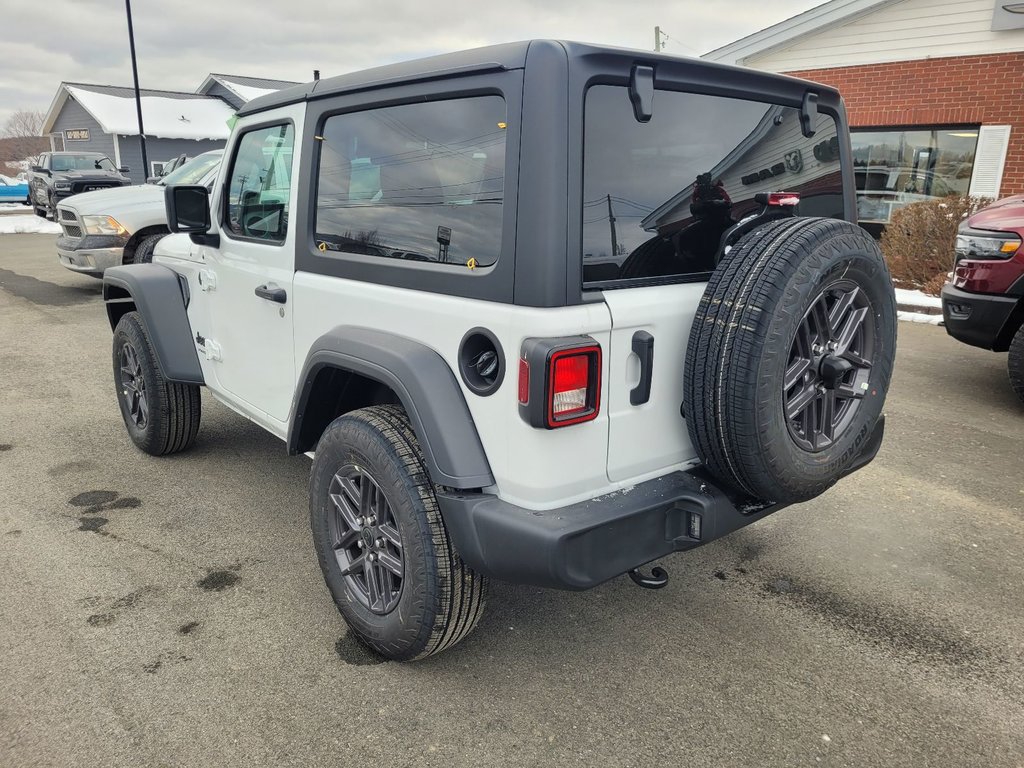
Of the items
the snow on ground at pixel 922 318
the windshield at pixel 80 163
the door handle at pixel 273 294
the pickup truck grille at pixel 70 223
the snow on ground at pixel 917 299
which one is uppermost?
the windshield at pixel 80 163

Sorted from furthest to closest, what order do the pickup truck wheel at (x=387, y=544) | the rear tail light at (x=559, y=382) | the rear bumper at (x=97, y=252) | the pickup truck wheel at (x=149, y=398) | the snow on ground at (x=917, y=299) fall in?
the snow on ground at (x=917, y=299) → the rear bumper at (x=97, y=252) → the pickup truck wheel at (x=149, y=398) → the pickup truck wheel at (x=387, y=544) → the rear tail light at (x=559, y=382)

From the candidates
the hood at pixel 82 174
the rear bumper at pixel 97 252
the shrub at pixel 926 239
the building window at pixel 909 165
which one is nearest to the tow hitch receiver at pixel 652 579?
the shrub at pixel 926 239

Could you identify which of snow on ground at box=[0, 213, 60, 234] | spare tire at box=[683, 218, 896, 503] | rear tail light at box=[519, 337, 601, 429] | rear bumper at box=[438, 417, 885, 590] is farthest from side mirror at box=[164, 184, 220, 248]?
snow on ground at box=[0, 213, 60, 234]

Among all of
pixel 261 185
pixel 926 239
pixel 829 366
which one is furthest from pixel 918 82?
pixel 261 185

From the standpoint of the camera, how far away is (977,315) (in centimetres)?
531

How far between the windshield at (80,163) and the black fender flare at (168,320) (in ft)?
71.0

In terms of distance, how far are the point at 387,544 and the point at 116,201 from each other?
7.99 m

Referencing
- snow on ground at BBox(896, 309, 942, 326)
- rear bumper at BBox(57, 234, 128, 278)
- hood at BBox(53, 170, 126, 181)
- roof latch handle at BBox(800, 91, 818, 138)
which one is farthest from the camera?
hood at BBox(53, 170, 126, 181)

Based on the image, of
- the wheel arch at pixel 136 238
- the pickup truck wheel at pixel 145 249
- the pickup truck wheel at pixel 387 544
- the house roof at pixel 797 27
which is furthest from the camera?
the house roof at pixel 797 27

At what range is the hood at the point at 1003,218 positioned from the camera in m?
5.16

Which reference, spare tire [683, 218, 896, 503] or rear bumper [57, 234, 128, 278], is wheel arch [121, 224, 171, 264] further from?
spare tire [683, 218, 896, 503]

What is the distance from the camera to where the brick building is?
419 inches

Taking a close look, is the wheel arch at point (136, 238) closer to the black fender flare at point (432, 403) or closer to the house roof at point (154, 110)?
the black fender flare at point (432, 403)

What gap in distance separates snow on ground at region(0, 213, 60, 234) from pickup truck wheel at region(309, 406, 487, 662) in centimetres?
1970
